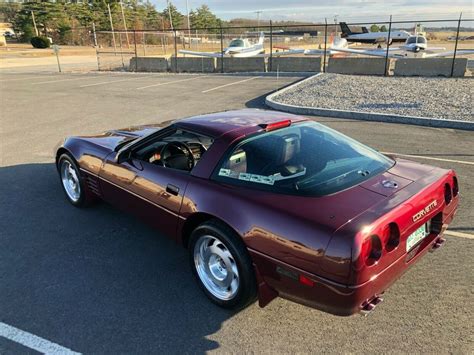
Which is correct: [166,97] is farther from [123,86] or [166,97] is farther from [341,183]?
[341,183]

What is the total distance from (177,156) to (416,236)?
6.89 ft

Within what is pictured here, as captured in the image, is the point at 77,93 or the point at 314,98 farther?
the point at 77,93

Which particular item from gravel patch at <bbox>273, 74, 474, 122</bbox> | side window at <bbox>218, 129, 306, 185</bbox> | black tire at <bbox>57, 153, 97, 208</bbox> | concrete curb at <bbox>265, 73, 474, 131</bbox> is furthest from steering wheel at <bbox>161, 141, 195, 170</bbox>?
gravel patch at <bbox>273, 74, 474, 122</bbox>

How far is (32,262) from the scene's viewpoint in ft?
12.3

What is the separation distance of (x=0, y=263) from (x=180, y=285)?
1.81 meters

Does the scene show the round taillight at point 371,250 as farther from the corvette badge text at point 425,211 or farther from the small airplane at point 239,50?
the small airplane at point 239,50

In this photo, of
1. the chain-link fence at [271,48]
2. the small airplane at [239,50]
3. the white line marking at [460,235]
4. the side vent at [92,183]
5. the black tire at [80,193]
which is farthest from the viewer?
the small airplane at [239,50]

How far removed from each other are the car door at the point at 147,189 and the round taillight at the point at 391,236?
1.59 meters

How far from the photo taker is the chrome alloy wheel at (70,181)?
15.8 ft

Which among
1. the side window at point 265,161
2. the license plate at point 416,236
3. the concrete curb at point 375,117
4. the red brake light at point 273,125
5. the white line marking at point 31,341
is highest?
the red brake light at point 273,125

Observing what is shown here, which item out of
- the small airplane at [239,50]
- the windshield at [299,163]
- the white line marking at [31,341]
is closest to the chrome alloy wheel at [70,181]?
the white line marking at [31,341]

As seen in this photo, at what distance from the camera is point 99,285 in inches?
133

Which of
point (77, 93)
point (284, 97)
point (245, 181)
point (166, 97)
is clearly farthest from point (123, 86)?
point (245, 181)

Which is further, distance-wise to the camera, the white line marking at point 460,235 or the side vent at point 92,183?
the side vent at point 92,183
